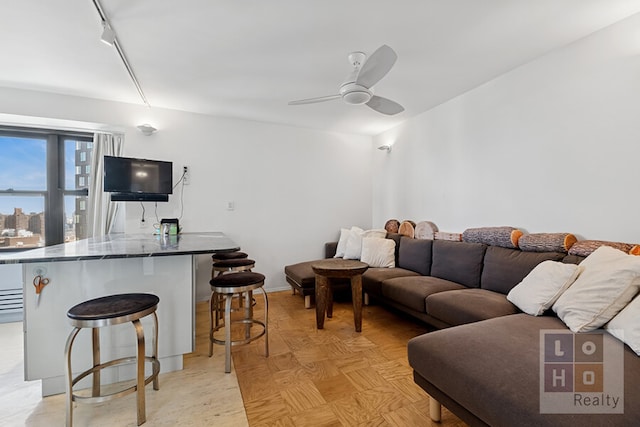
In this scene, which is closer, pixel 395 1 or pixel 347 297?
pixel 395 1

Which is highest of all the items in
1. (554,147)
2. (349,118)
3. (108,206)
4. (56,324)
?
(349,118)

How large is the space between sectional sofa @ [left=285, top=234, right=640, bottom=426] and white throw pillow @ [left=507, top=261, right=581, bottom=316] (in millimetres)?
93

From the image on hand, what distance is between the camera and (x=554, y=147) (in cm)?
255

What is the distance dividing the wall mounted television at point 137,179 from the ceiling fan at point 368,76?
8.57ft

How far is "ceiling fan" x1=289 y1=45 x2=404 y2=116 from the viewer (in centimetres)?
198

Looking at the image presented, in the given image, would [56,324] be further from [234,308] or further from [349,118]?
[349,118]

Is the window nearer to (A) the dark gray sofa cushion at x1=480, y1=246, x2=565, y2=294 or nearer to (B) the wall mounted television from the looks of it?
(B) the wall mounted television

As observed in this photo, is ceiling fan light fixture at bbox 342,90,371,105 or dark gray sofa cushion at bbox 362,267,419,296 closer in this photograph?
ceiling fan light fixture at bbox 342,90,371,105

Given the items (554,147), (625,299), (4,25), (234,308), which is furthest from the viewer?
(234,308)

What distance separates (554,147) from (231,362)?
11.1ft

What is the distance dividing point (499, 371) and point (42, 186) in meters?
5.08

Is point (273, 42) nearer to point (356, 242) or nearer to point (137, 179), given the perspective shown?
point (137, 179)

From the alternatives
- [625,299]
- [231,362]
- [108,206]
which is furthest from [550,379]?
[108,206]

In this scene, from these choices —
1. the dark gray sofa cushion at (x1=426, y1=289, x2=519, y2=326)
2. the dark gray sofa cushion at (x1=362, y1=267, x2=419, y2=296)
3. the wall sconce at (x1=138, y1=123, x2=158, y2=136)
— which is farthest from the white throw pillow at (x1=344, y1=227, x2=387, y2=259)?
the wall sconce at (x1=138, y1=123, x2=158, y2=136)
